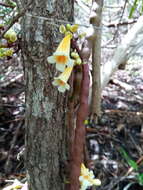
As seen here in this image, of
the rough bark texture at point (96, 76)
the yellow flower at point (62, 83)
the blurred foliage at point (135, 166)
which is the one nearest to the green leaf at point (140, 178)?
the blurred foliage at point (135, 166)

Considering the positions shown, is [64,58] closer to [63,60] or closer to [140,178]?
[63,60]

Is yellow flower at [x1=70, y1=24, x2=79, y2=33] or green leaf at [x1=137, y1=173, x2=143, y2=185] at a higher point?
yellow flower at [x1=70, y1=24, x2=79, y2=33]

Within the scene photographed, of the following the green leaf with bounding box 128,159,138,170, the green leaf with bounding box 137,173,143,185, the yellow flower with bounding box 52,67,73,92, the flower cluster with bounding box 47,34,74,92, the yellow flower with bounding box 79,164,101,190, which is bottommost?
the green leaf with bounding box 137,173,143,185

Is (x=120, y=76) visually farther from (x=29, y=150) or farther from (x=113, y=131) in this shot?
(x=29, y=150)

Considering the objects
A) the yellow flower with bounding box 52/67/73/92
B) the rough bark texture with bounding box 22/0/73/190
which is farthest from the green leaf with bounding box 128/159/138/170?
the yellow flower with bounding box 52/67/73/92

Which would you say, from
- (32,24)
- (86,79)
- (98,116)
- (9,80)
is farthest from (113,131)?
Answer: (32,24)

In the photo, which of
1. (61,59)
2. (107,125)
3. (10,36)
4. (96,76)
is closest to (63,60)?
(61,59)

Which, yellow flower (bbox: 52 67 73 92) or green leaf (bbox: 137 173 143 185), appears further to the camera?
green leaf (bbox: 137 173 143 185)

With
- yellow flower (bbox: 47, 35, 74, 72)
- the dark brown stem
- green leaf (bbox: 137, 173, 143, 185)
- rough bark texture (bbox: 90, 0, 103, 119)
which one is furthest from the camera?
green leaf (bbox: 137, 173, 143, 185)

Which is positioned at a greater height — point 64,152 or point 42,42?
point 42,42

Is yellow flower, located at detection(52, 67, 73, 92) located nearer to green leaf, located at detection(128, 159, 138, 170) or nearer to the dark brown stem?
the dark brown stem
